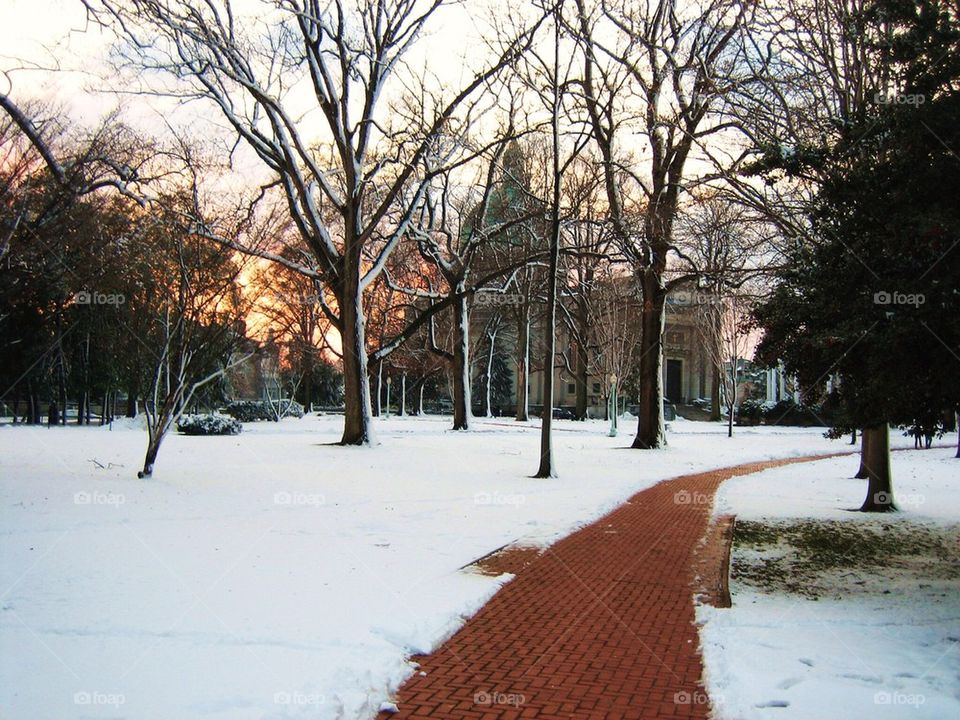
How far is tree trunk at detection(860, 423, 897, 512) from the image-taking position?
14.2 metres

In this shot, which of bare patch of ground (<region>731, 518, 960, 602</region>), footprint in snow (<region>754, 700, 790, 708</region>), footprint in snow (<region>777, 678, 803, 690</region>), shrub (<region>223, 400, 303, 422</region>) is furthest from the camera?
shrub (<region>223, 400, 303, 422</region>)

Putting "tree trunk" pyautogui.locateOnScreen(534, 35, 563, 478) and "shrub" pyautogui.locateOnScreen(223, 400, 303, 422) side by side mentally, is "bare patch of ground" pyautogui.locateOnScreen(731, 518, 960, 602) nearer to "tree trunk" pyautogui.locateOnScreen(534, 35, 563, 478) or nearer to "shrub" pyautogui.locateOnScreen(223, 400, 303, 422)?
"tree trunk" pyautogui.locateOnScreen(534, 35, 563, 478)

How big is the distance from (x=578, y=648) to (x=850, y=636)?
7.74 ft

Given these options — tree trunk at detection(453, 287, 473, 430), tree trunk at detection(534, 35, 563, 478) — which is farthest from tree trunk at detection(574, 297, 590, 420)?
tree trunk at detection(534, 35, 563, 478)

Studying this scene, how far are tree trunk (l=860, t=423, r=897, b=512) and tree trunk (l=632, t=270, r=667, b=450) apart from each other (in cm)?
1121

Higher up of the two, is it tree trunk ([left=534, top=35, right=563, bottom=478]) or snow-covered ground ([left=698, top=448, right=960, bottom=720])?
tree trunk ([left=534, top=35, right=563, bottom=478])

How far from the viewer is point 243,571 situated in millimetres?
8203

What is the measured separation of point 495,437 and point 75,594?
23293mm

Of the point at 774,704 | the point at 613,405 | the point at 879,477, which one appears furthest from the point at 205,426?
the point at 774,704

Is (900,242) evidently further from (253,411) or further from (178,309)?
(253,411)

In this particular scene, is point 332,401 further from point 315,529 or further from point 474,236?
point 315,529

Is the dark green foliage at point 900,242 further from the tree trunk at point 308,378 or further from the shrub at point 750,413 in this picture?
the tree trunk at point 308,378

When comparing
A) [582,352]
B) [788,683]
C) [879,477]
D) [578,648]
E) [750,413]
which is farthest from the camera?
[750,413]

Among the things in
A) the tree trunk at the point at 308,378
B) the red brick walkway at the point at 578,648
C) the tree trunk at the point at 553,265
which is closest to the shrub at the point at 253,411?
the tree trunk at the point at 308,378
